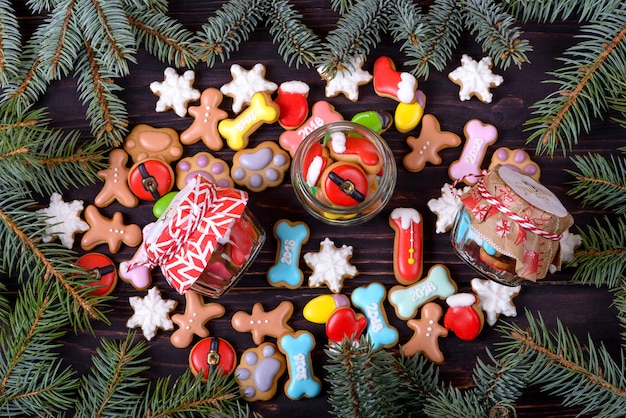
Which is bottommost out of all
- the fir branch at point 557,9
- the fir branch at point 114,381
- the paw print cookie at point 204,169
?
the fir branch at point 114,381

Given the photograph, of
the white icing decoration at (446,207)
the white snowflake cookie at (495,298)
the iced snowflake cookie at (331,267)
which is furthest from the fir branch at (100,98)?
the white snowflake cookie at (495,298)

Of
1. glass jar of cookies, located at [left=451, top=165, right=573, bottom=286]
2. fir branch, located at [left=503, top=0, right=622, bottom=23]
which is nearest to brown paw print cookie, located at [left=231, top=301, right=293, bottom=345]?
glass jar of cookies, located at [left=451, top=165, right=573, bottom=286]

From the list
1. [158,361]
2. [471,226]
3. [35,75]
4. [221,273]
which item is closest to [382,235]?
[471,226]

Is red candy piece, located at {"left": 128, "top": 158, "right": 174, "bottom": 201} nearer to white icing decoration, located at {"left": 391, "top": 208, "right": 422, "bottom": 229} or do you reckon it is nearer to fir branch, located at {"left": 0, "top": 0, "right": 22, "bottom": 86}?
fir branch, located at {"left": 0, "top": 0, "right": 22, "bottom": 86}

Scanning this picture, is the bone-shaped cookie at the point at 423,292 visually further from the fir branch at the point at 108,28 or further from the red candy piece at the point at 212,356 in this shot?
the fir branch at the point at 108,28

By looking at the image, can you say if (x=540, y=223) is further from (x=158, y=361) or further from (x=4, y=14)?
(x=4, y=14)
